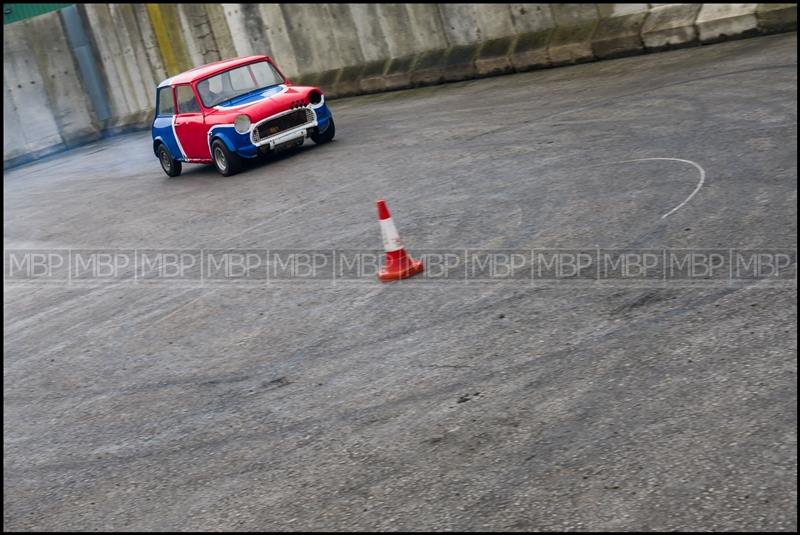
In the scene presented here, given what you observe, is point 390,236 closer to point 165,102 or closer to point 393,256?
point 393,256

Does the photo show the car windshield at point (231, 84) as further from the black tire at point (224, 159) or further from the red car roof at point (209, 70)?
the black tire at point (224, 159)

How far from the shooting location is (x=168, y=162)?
16.5m

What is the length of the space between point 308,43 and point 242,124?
9.13 meters

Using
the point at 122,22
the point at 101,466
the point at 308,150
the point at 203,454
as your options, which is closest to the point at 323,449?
the point at 203,454

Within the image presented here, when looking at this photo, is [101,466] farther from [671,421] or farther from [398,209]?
[398,209]

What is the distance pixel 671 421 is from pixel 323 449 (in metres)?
1.62

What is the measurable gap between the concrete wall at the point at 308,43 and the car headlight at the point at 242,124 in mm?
5650

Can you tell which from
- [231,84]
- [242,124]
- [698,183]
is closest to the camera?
[698,183]

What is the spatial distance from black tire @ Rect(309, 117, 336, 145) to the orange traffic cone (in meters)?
7.36

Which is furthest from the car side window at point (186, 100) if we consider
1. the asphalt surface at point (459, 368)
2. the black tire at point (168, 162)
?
the asphalt surface at point (459, 368)

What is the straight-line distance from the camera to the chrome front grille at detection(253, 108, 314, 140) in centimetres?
1444

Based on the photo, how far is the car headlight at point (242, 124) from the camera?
14281mm

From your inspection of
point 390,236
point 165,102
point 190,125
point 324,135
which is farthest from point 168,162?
point 390,236

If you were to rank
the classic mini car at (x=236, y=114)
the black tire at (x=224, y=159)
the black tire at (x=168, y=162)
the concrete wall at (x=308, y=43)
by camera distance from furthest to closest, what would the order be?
the black tire at (x=168, y=162) < the concrete wall at (x=308, y=43) < the black tire at (x=224, y=159) < the classic mini car at (x=236, y=114)
